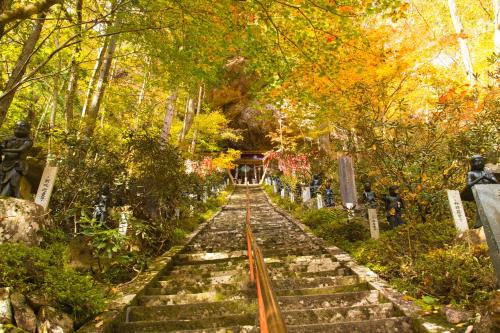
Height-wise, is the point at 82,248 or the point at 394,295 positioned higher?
the point at 82,248

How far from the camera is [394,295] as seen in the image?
4301 mm

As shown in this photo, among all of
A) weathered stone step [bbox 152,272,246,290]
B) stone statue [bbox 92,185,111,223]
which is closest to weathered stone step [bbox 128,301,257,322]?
weathered stone step [bbox 152,272,246,290]

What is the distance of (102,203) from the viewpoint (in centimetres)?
701

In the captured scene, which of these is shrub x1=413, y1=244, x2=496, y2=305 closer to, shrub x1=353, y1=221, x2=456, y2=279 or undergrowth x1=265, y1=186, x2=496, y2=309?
undergrowth x1=265, y1=186, x2=496, y2=309

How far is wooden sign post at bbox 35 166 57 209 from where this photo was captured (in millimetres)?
5344

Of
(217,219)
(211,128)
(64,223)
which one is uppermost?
(211,128)

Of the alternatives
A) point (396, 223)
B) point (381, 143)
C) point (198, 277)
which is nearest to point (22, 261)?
point (198, 277)

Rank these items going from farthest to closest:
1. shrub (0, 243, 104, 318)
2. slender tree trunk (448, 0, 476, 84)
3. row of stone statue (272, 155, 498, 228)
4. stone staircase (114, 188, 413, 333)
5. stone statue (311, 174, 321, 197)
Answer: stone statue (311, 174, 321, 197)
slender tree trunk (448, 0, 476, 84)
row of stone statue (272, 155, 498, 228)
stone staircase (114, 188, 413, 333)
shrub (0, 243, 104, 318)

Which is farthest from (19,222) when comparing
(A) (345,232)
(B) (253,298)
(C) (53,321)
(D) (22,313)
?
(A) (345,232)

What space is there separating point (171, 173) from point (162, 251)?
197 cm

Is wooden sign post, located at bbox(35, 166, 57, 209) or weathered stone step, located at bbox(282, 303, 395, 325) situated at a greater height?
wooden sign post, located at bbox(35, 166, 57, 209)

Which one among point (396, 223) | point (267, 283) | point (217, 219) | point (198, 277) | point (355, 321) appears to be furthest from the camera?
point (217, 219)

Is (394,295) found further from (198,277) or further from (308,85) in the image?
(308,85)

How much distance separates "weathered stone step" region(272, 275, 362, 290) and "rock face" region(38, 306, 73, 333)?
292 centimetres
